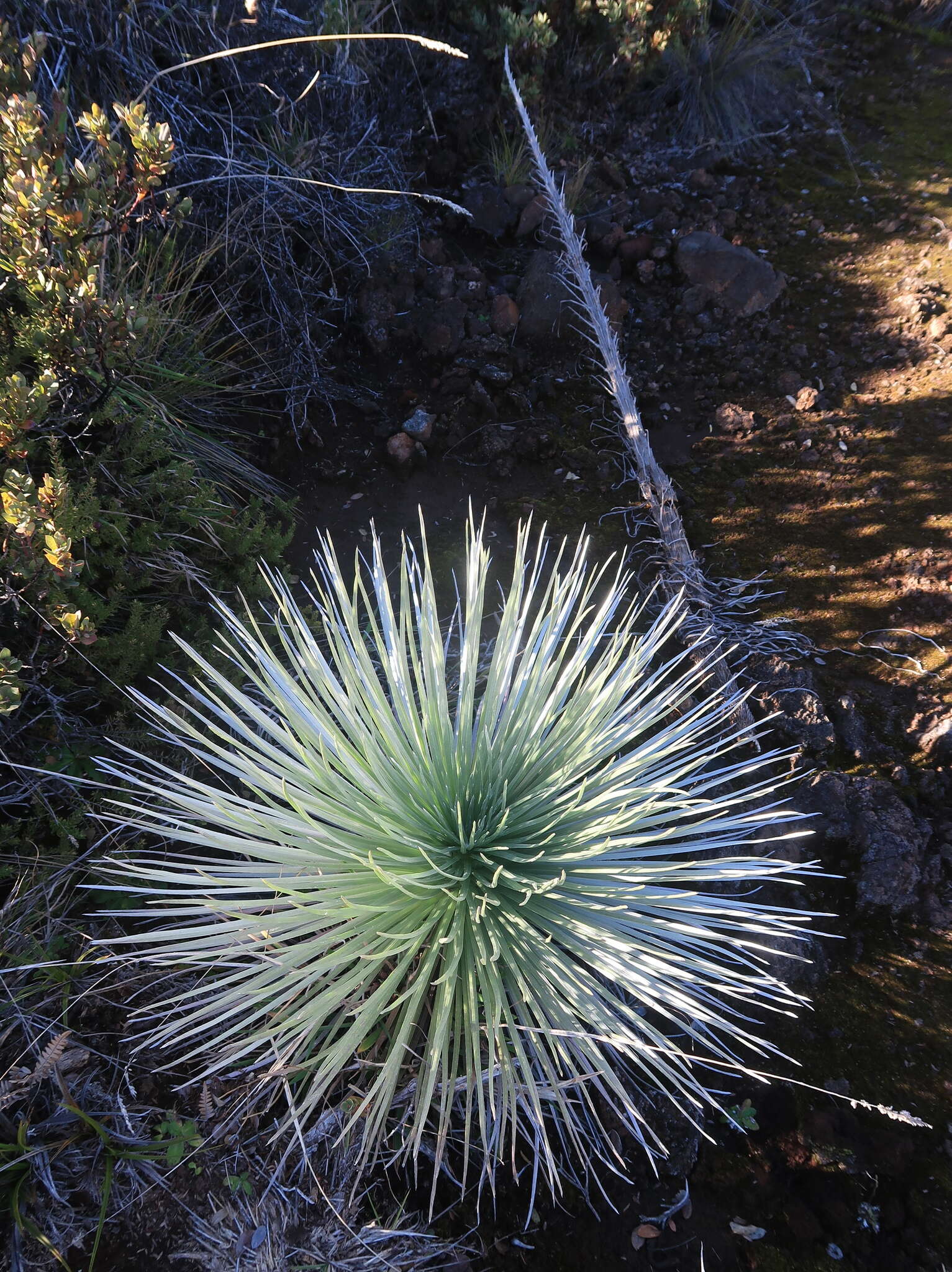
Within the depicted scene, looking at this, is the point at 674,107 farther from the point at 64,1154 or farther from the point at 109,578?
the point at 64,1154

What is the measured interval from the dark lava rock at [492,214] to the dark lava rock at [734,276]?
692 mm

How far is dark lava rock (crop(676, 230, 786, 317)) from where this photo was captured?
9.26 ft

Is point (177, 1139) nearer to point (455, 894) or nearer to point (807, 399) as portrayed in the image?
point (455, 894)

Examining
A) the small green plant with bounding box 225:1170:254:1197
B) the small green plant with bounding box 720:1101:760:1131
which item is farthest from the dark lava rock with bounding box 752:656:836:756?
the small green plant with bounding box 225:1170:254:1197

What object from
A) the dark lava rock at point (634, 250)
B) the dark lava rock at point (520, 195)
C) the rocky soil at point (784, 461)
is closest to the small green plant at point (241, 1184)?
the rocky soil at point (784, 461)

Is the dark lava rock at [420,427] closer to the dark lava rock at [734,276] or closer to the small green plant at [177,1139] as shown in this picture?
the dark lava rock at [734,276]

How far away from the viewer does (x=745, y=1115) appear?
1373 millimetres

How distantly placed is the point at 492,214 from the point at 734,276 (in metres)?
0.94

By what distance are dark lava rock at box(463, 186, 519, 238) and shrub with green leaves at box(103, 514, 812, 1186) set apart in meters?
2.15

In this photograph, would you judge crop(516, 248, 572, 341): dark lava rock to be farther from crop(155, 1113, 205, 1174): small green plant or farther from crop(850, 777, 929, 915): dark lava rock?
crop(155, 1113, 205, 1174): small green plant

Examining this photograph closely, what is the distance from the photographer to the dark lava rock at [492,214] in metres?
3.04

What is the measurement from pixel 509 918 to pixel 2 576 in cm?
102

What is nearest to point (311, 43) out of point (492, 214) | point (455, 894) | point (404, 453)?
point (492, 214)

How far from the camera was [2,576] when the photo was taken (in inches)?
53.5
